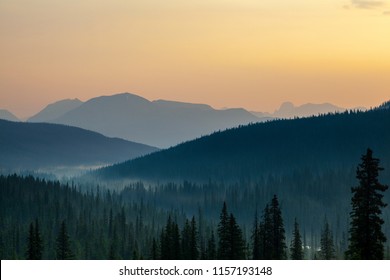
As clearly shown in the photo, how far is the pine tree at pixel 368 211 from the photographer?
2729 inches

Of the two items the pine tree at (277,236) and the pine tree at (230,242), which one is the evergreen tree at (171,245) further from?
the pine tree at (277,236)

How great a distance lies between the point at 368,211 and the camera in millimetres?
70875

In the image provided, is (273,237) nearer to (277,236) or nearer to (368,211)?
(277,236)

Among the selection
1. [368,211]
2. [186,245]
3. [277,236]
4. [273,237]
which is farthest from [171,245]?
[368,211]

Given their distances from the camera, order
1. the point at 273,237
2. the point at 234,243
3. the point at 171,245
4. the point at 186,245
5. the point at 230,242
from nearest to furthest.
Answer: the point at 234,243, the point at 230,242, the point at 273,237, the point at 171,245, the point at 186,245

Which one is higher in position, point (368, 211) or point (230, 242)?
point (230, 242)

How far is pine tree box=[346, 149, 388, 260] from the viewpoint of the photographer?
2729 inches

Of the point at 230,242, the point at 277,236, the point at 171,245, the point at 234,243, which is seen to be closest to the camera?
the point at 234,243

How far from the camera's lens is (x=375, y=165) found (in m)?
68.9

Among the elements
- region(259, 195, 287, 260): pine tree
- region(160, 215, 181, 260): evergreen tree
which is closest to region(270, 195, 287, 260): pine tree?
region(259, 195, 287, 260): pine tree
